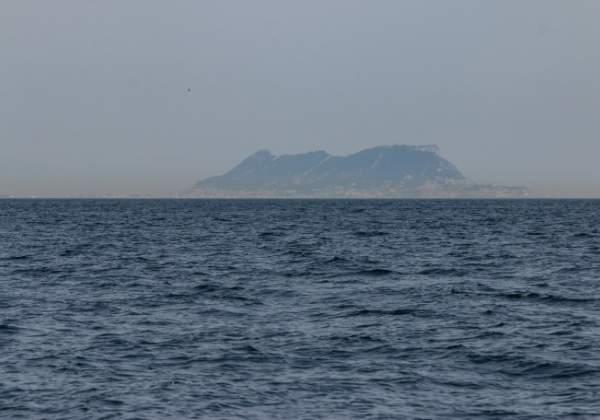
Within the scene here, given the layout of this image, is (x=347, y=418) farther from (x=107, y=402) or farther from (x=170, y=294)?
(x=170, y=294)

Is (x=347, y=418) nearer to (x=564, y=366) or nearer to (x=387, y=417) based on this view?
(x=387, y=417)

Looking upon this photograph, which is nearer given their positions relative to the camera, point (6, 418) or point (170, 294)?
point (6, 418)

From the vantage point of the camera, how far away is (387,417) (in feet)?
64.8

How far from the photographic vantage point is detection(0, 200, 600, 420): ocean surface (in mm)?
20844

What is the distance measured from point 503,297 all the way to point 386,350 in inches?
529

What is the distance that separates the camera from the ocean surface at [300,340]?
68.4ft

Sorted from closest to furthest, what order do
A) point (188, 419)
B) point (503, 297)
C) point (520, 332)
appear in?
point (188, 419)
point (520, 332)
point (503, 297)

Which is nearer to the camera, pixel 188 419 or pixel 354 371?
pixel 188 419

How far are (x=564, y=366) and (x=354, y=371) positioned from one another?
5.61 meters

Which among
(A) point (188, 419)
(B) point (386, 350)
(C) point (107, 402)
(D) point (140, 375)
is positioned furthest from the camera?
(B) point (386, 350)

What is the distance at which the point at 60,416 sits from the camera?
19.6m

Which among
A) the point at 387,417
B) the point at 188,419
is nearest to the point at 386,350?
the point at 387,417

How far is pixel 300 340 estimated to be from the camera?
28203 millimetres

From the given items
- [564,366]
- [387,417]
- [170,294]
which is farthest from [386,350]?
[170,294]
